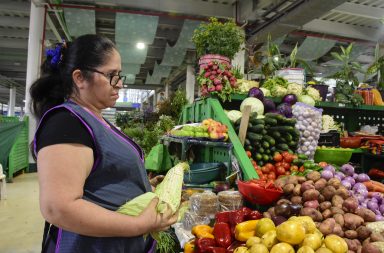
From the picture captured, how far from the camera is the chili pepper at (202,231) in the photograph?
7.18 feet

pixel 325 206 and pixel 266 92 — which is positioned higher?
pixel 266 92

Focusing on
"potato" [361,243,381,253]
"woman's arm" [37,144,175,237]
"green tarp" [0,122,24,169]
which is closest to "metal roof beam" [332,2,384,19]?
"potato" [361,243,381,253]

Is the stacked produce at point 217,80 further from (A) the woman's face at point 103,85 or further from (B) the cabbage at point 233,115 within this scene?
(A) the woman's face at point 103,85

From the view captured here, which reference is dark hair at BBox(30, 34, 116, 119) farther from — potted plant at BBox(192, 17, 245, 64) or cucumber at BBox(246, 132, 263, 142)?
potted plant at BBox(192, 17, 245, 64)

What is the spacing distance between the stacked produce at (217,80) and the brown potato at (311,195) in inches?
65.7

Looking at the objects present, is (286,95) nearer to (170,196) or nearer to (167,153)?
(167,153)

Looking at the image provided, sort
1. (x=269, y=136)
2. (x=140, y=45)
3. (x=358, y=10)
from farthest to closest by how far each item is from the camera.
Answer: (x=140, y=45), (x=358, y=10), (x=269, y=136)

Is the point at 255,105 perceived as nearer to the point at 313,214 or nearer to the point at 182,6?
the point at 313,214

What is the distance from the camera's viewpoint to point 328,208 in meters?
2.19

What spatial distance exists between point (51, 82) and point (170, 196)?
26.8 inches

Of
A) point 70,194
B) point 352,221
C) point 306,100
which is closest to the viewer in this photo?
point 70,194

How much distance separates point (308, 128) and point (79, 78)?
9.01ft

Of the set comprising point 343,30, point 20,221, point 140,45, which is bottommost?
point 20,221

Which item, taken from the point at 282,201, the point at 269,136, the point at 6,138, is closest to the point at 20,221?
the point at 6,138
